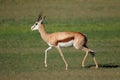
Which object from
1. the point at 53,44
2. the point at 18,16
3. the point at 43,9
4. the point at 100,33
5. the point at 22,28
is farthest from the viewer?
the point at 43,9

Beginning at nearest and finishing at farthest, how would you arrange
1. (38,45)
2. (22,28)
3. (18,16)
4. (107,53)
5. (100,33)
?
(107,53) → (38,45) → (100,33) → (22,28) → (18,16)

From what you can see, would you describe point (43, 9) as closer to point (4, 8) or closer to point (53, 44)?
point (4, 8)

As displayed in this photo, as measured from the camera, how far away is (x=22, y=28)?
26.5 metres

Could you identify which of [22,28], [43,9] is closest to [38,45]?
[22,28]

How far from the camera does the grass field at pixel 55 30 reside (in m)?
15.8

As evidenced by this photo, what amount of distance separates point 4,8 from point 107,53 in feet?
47.0

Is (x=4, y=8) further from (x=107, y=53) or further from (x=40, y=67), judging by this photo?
(x=40, y=67)

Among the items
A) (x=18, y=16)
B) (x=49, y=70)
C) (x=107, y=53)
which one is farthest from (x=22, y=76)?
(x=18, y=16)

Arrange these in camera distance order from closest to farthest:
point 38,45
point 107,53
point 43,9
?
point 107,53 → point 38,45 → point 43,9

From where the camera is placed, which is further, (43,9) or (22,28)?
(43,9)

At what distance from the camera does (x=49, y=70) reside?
53.0 ft

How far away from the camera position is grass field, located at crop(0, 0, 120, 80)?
15.8m

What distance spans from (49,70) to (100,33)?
897cm

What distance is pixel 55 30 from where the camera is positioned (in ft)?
85.0
